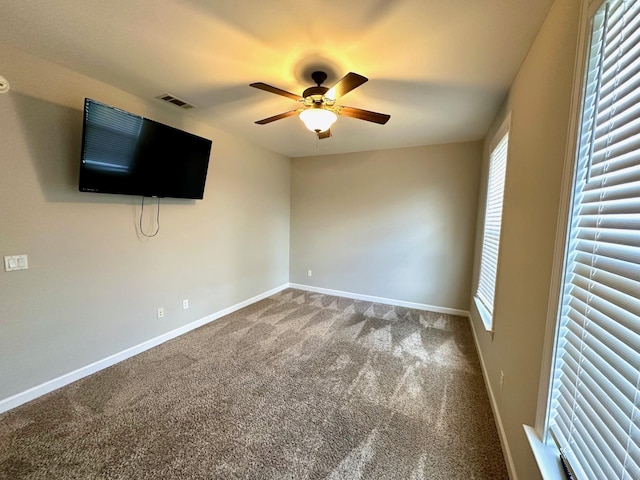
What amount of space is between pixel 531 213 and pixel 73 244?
11.2 ft

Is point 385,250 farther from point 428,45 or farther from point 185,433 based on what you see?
point 185,433

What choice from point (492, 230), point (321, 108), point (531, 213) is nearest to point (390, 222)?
point (492, 230)

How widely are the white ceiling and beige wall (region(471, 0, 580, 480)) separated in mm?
286

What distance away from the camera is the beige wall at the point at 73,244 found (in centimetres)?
191

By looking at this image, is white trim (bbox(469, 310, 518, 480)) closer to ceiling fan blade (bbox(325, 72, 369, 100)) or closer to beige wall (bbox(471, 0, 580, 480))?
beige wall (bbox(471, 0, 580, 480))

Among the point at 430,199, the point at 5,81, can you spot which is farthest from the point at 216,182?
the point at 430,199

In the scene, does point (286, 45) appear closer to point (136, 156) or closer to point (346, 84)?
point (346, 84)

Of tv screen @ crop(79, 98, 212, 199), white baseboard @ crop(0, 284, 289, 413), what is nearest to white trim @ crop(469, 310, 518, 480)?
white baseboard @ crop(0, 284, 289, 413)

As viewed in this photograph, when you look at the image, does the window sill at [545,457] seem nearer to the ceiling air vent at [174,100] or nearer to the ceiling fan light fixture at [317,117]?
the ceiling fan light fixture at [317,117]

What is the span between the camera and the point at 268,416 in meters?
1.91

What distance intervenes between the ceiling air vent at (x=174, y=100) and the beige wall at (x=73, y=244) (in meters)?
0.20

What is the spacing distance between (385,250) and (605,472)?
142 inches

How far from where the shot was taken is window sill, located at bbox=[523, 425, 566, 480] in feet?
3.28

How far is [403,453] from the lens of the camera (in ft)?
5.36
